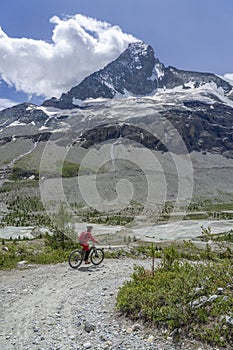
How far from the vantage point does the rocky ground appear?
27.5 ft

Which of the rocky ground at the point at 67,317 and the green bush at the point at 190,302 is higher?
the green bush at the point at 190,302

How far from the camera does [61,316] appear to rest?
10344 millimetres

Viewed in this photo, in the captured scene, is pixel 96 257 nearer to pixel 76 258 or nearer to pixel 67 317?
pixel 76 258

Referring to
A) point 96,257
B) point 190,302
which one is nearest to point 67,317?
point 190,302

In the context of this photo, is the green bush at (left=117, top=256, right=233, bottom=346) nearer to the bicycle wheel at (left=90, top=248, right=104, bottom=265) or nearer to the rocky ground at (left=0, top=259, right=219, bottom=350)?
the rocky ground at (left=0, top=259, right=219, bottom=350)

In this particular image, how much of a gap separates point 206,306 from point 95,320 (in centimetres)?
320

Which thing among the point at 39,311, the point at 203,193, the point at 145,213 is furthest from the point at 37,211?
the point at 39,311

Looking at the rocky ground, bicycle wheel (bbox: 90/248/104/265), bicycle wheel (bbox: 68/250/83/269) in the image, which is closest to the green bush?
the rocky ground

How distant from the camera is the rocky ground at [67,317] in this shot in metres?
8.38

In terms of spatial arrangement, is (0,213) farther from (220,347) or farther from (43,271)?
(220,347)

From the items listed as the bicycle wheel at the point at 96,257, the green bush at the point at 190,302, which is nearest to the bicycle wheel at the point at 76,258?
the bicycle wheel at the point at 96,257

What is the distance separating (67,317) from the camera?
10.2 metres

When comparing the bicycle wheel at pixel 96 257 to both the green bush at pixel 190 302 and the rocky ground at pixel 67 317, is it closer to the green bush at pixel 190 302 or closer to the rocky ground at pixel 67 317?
the rocky ground at pixel 67 317

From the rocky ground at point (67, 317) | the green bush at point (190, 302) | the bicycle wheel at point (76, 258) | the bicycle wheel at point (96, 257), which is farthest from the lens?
the bicycle wheel at point (96, 257)
